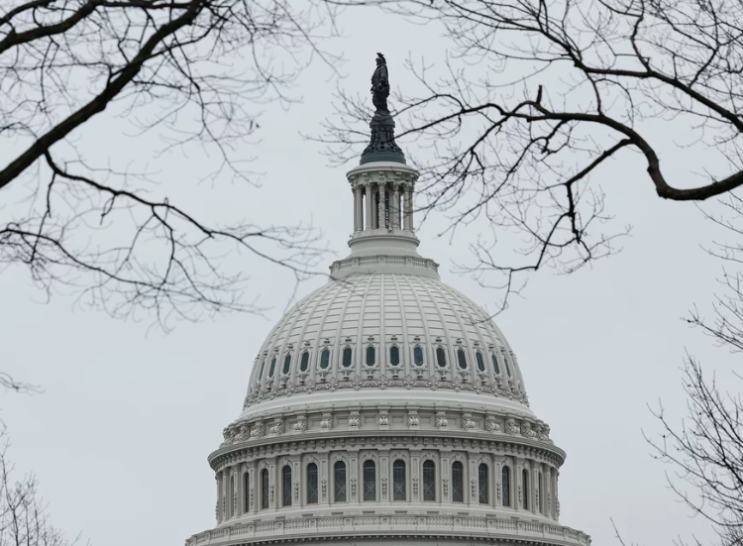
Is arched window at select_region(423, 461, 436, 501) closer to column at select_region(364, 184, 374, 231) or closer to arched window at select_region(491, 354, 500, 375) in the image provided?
arched window at select_region(491, 354, 500, 375)

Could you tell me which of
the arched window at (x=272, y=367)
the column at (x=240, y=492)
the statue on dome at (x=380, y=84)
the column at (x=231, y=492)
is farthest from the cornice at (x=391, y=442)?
the statue on dome at (x=380, y=84)

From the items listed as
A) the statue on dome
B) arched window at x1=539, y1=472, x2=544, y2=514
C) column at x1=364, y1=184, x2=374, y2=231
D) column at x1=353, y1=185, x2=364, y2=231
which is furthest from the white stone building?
the statue on dome

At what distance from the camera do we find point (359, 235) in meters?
162

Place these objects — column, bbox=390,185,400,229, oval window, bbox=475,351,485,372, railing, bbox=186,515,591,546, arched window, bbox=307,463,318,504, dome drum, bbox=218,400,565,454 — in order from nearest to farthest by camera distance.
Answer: railing, bbox=186,515,591,546, dome drum, bbox=218,400,565,454, arched window, bbox=307,463,318,504, oval window, bbox=475,351,485,372, column, bbox=390,185,400,229

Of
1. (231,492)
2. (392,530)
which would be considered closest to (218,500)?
(231,492)

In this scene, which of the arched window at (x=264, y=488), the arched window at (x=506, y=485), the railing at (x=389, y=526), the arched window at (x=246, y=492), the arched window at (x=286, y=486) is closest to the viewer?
the railing at (x=389, y=526)

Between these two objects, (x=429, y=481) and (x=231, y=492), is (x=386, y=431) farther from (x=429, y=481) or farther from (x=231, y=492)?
(x=231, y=492)

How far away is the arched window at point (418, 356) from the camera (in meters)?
153

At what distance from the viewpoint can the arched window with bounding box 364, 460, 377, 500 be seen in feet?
484

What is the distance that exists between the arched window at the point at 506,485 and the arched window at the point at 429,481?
5123 millimetres

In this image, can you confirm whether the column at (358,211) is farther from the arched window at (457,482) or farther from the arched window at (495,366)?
the arched window at (457,482)

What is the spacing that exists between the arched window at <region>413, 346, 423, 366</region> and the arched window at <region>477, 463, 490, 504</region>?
8453 millimetres

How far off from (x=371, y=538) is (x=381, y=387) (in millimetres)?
11764

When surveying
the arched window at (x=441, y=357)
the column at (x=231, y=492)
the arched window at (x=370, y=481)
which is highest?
the arched window at (x=441, y=357)
